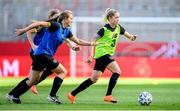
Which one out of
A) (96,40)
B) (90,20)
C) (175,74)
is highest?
(96,40)

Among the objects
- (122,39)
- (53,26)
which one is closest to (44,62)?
(53,26)

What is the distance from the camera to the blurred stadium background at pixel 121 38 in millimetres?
29155

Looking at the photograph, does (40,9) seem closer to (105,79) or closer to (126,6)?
(126,6)

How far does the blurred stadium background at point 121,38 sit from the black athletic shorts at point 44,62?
15.4 m

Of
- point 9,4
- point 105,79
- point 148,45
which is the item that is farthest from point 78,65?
point 9,4

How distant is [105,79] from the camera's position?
27969 millimetres

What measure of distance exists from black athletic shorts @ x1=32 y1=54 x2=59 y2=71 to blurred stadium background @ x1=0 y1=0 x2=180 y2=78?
50.7ft

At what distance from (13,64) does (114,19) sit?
15574 millimetres

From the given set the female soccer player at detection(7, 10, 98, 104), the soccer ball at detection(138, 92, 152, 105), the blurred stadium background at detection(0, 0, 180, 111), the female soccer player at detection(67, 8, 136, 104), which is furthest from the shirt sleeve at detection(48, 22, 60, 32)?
the blurred stadium background at detection(0, 0, 180, 111)

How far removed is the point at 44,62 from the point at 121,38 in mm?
19915

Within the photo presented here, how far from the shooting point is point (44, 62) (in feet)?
42.9

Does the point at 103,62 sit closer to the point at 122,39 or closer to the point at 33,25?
the point at 33,25

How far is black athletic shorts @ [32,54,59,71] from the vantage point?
13039 millimetres

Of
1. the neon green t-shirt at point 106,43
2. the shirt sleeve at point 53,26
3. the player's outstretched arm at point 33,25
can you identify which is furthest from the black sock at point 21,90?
the neon green t-shirt at point 106,43
